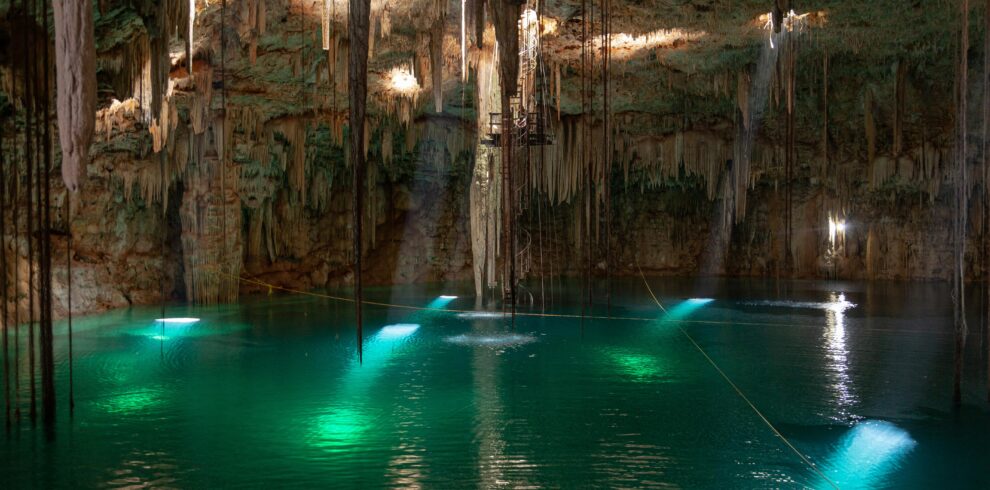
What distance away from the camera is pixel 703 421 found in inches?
278

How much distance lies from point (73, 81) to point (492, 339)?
760 centimetres

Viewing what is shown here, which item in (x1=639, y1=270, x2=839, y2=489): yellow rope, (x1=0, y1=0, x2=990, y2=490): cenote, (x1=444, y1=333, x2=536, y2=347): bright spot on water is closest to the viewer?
(x1=639, y1=270, x2=839, y2=489): yellow rope

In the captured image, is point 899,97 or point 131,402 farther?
point 899,97

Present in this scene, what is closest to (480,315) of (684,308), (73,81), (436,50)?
(684,308)

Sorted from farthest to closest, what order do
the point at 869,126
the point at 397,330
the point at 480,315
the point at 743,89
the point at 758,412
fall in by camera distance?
the point at 869,126 → the point at 743,89 → the point at 480,315 → the point at 397,330 → the point at 758,412

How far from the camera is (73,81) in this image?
5.54m

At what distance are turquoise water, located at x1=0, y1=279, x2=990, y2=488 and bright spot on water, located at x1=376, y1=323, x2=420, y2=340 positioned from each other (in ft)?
0.38

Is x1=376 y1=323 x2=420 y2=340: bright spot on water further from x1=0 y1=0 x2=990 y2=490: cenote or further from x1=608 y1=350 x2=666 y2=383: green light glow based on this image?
x1=608 y1=350 x2=666 y2=383: green light glow

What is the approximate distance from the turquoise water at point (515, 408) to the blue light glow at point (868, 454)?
24 mm

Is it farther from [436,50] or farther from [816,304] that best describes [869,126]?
[436,50]

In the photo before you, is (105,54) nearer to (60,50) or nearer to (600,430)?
(60,50)

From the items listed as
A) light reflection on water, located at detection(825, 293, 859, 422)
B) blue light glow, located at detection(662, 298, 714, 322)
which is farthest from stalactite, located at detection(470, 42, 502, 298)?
light reflection on water, located at detection(825, 293, 859, 422)

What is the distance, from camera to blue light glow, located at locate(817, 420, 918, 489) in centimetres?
550

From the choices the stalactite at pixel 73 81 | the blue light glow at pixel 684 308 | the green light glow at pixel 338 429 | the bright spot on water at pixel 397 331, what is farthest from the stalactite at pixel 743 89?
the stalactite at pixel 73 81
